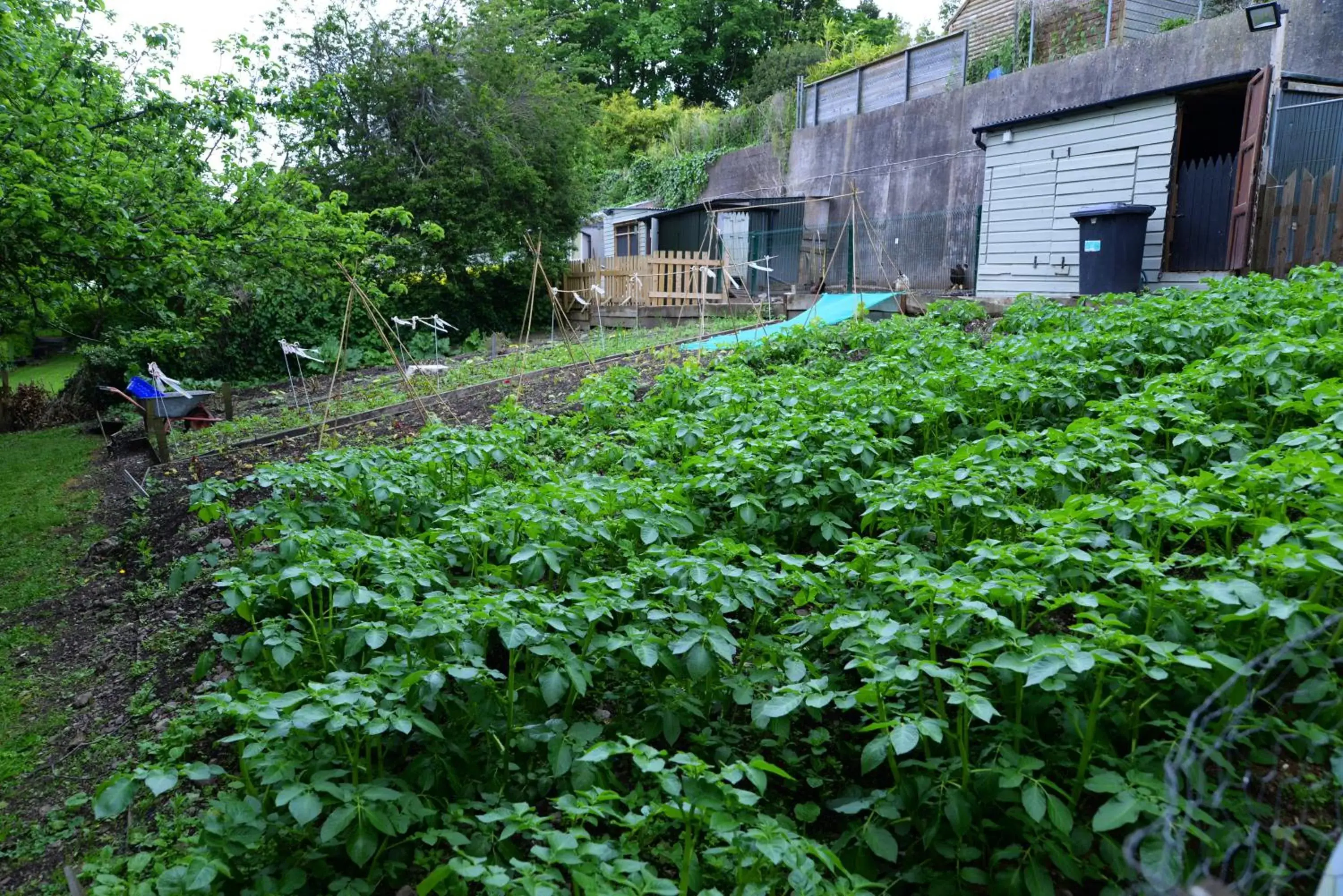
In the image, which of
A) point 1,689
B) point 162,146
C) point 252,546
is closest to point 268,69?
point 162,146

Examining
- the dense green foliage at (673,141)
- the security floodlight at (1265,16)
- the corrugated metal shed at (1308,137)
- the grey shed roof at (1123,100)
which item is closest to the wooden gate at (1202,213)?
the corrugated metal shed at (1308,137)

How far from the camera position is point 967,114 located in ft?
54.1

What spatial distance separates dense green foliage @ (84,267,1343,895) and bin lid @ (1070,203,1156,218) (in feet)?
21.2

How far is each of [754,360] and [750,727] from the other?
17.7ft

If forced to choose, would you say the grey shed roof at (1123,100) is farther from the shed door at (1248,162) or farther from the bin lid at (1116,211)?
the bin lid at (1116,211)

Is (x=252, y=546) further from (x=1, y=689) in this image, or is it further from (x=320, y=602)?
(x=320, y=602)

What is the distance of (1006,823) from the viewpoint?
223 centimetres

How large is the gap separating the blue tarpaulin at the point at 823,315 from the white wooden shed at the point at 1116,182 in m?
1.95

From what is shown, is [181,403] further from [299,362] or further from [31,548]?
[31,548]

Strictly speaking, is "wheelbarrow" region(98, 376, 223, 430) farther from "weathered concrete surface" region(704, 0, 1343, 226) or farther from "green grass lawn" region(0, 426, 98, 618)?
"weathered concrete surface" region(704, 0, 1343, 226)

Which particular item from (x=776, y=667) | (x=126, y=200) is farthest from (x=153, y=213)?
(x=776, y=667)

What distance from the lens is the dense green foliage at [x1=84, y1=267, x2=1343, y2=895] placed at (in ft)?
6.77

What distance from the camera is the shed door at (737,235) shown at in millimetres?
19281

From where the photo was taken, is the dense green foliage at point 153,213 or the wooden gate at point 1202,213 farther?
the wooden gate at point 1202,213
